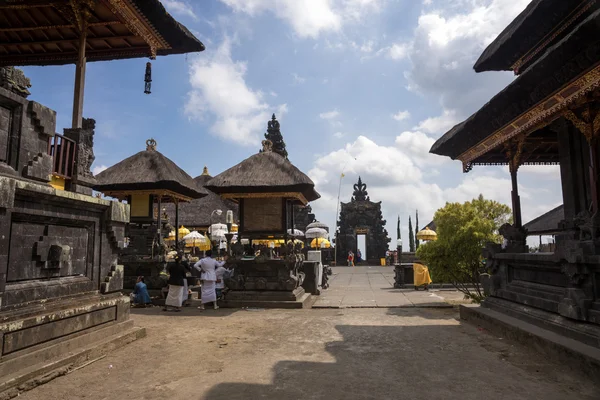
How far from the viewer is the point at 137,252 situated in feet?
50.4

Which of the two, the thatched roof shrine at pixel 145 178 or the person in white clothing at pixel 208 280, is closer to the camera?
the person in white clothing at pixel 208 280

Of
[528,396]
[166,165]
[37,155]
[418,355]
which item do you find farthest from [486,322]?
[166,165]

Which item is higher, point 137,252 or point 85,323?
point 137,252

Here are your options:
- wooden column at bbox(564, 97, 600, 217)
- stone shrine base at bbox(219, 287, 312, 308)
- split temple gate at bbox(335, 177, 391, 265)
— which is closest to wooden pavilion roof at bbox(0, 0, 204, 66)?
stone shrine base at bbox(219, 287, 312, 308)

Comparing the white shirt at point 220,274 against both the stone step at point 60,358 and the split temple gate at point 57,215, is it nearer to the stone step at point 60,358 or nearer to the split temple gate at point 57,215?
the split temple gate at point 57,215

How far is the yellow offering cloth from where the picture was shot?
631 inches

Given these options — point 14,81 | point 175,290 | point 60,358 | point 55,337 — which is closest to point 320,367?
point 60,358

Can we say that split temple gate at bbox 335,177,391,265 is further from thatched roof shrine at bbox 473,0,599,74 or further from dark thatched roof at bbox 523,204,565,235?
thatched roof shrine at bbox 473,0,599,74

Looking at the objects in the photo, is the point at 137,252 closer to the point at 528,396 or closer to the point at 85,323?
the point at 85,323

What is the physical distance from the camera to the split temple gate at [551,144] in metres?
5.45

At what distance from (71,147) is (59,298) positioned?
98.9 inches

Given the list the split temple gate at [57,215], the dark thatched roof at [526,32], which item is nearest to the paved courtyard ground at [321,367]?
the split temple gate at [57,215]

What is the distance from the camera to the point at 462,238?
11.0 meters

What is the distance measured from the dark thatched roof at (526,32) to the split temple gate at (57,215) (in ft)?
23.3
